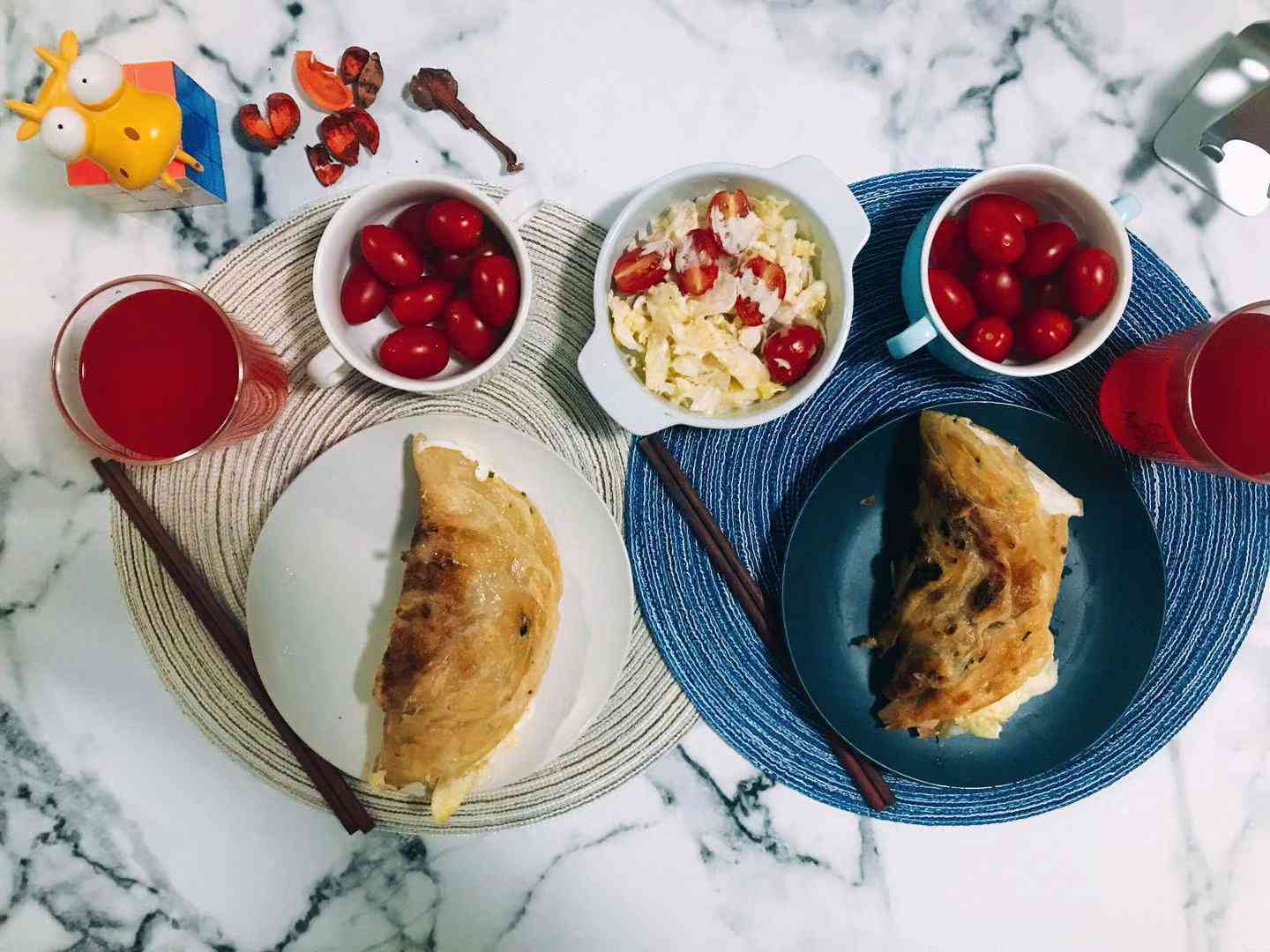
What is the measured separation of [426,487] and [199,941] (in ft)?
3.07

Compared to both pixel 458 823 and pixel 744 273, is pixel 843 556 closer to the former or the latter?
pixel 744 273

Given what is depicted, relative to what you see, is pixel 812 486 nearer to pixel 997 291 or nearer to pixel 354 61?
pixel 997 291

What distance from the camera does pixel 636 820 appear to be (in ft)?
5.11

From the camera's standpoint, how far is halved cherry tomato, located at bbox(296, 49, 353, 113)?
1.49m

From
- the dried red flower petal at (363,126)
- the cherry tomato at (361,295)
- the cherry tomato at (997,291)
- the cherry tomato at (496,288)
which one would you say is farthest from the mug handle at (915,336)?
the dried red flower petal at (363,126)

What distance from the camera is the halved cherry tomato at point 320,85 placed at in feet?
4.90

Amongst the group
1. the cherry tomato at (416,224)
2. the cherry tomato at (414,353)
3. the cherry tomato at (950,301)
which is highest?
the cherry tomato at (950,301)

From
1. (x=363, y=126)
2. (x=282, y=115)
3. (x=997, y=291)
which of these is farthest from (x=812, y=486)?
(x=282, y=115)

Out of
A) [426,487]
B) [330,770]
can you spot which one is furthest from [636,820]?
[426,487]

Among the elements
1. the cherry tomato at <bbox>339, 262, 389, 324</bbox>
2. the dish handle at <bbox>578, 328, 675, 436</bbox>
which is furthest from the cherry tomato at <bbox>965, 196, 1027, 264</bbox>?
the cherry tomato at <bbox>339, 262, 389, 324</bbox>

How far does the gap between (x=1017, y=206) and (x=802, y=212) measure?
34 centimetres

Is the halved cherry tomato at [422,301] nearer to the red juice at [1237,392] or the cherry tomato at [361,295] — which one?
the cherry tomato at [361,295]

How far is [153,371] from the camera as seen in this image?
1.33m

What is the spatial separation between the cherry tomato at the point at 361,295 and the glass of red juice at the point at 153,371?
0.52ft
